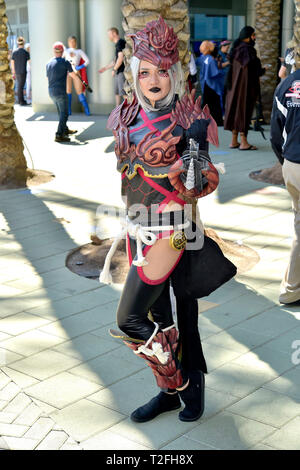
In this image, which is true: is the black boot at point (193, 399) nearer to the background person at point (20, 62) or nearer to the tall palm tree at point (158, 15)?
the tall palm tree at point (158, 15)

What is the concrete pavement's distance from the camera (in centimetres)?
365

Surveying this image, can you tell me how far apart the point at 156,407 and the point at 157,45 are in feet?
6.79

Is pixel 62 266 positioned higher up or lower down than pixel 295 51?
lower down

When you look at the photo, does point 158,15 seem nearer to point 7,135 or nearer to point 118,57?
point 7,135

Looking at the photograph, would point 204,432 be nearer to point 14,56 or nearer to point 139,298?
point 139,298

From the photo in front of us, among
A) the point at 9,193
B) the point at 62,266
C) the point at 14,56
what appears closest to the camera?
the point at 62,266

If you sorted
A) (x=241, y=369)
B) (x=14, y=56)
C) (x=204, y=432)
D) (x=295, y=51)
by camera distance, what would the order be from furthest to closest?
(x=14, y=56)
(x=295, y=51)
(x=241, y=369)
(x=204, y=432)

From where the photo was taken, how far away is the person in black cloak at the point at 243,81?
39.5 ft

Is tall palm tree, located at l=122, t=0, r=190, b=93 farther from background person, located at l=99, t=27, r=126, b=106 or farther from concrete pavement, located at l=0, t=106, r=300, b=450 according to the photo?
background person, located at l=99, t=27, r=126, b=106

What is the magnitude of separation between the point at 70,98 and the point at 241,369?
15055 mm

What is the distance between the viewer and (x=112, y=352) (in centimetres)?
471

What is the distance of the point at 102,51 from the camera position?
18031mm

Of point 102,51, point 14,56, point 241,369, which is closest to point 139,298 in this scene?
point 241,369

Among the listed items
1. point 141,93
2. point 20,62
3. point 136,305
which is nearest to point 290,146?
point 141,93
